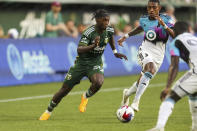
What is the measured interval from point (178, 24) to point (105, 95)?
8.13 meters

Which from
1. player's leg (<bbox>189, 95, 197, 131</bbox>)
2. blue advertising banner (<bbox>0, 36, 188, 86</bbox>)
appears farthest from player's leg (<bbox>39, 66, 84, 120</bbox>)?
blue advertising banner (<bbox>0, 36, 188, 86</bbox>)

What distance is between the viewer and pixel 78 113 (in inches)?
532

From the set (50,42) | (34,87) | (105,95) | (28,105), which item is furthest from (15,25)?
(28,105)

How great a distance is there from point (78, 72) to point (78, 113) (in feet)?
4.29

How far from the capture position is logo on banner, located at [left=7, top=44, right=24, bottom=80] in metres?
20.2

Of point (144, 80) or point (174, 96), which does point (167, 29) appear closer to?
point (144, 80)

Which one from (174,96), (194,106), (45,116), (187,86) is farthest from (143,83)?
(187,86)

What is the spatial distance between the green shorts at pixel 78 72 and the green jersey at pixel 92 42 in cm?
10

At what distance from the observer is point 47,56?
70.8ft

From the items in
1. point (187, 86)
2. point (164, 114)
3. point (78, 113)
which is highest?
point (187, 86)

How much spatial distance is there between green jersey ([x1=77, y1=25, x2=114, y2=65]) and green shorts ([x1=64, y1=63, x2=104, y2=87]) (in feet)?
0.33

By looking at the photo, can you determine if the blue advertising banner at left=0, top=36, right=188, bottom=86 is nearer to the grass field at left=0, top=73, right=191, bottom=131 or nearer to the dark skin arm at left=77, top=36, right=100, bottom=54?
the grass field at left=0, top=73, right=191, bottom=131

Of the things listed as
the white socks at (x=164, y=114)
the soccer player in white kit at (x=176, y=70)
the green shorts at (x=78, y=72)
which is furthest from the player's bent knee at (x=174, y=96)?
the green shorts at (x=78, y=72)

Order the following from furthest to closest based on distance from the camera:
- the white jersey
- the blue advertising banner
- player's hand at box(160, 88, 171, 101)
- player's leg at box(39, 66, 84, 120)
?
the blue advertising banner < player's leg at box(39, 66, 84, 120) < the white jersey < player's hand at box(160, 88, 171, 101)
